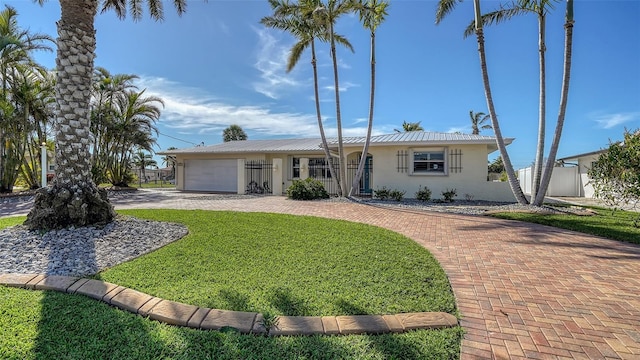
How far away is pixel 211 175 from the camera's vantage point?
21.7 m

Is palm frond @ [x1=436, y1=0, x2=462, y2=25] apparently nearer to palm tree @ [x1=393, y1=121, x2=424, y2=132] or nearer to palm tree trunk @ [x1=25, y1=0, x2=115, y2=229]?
palm tree trunk @ [x1=25, y1=0, x2=115, y2=229]

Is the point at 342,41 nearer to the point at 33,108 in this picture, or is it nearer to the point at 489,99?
the point at 489,99

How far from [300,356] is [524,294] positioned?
2.89 metres

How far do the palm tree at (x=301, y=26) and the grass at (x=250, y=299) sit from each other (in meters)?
10.4

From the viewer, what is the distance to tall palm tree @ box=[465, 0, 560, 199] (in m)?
10.1

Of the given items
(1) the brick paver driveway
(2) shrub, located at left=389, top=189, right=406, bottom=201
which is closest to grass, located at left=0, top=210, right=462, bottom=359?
(1) the brick paver driveway

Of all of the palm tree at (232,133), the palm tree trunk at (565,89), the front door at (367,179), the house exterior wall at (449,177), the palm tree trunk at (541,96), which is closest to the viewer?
the palm tree trunk at (565,89)

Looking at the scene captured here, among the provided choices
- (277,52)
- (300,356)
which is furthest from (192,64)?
(300,356)

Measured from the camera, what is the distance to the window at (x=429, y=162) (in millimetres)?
14894

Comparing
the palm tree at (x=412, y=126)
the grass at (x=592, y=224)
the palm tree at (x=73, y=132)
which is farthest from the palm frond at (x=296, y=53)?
the palm tree at (x=412, y=126)

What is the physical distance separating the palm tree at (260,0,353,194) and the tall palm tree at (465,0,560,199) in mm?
6841

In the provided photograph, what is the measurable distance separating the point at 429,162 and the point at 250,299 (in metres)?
13.7

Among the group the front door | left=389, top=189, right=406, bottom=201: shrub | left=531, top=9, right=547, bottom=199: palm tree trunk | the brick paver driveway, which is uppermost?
left=531, top=9, right=547, bottom=199: palm tree trunk

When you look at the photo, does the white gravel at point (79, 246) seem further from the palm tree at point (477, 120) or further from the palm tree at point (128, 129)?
the palm tree at point (477, 120)
